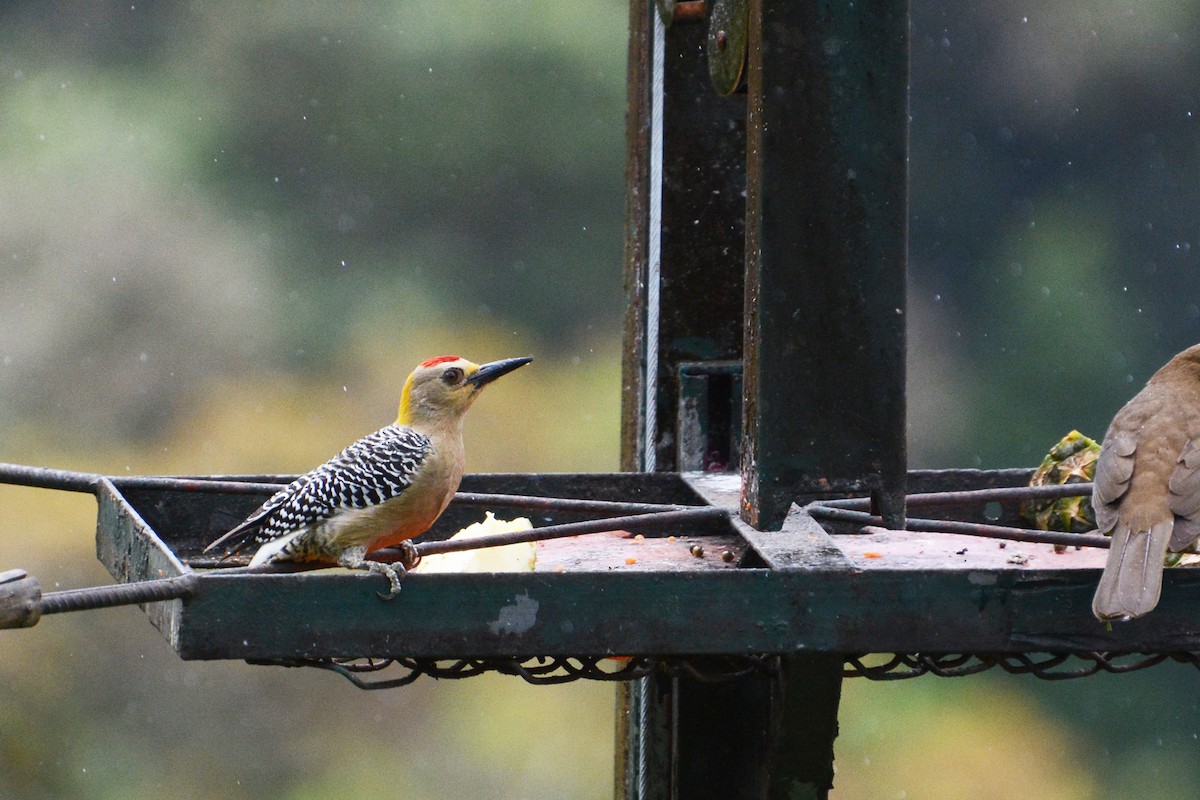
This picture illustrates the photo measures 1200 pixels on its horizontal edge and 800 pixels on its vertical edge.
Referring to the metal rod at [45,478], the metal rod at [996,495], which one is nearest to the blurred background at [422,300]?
the metal rod at [45,478]

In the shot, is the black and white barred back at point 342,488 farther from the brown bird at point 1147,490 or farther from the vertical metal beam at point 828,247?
the brown bird at point 1147,490

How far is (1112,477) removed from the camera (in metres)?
2.54

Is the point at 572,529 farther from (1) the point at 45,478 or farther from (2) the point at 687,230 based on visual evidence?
(2) the point at 687,230

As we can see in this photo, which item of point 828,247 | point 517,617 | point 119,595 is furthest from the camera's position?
point 828,247

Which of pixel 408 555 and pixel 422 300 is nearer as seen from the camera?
pixel 408 555

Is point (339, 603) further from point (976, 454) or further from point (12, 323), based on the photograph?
point (976, 454)

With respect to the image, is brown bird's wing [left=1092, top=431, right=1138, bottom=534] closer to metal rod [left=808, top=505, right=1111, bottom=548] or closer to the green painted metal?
metal rod [left=808, top=505, right=1111, bottom=548]

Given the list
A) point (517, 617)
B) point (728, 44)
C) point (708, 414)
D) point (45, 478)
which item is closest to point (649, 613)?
point (517, 617)

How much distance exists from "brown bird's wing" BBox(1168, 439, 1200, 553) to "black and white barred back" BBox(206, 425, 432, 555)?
45.3 inches

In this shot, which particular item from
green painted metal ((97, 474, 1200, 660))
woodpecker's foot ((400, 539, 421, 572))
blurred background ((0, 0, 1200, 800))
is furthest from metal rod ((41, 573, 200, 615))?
blurred background ((0, 0, 1200, 800))

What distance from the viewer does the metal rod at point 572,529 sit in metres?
2.39

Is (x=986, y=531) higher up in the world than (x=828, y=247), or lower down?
lower down

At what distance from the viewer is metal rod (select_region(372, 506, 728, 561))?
7.84ft

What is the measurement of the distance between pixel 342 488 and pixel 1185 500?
4.23ft
